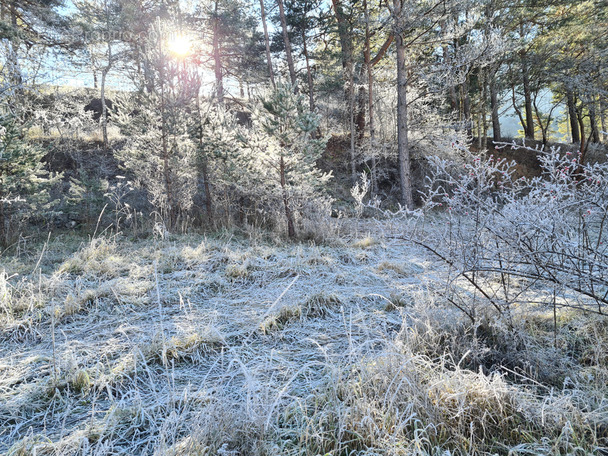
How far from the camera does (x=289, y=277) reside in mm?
4316

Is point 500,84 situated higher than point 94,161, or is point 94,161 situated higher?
point 500,84

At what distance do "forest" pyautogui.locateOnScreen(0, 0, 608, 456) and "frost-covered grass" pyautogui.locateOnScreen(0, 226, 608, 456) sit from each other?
0.06 ft

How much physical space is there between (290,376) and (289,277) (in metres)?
2.30

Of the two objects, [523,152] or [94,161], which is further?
[523,152]

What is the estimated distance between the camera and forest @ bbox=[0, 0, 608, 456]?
59.0 inches

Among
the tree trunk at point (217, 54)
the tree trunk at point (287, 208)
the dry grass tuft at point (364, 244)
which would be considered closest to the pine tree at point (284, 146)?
the tree trunk at point (287, 208)

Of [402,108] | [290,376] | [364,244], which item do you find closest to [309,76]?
[402,108]

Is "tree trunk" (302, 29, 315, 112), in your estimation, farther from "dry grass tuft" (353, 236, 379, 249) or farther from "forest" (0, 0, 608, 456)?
"dry grass tuft" (353, 236, 379, 249)

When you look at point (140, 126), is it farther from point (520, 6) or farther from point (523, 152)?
point (523, 152)

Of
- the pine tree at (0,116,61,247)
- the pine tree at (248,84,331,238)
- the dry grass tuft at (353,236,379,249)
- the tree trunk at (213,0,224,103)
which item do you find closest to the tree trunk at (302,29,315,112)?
the tree trunk at (213,0,224,103)

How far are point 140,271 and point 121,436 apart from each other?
3.16 m

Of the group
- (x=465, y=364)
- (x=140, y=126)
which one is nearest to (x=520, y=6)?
(x=140, y=126)

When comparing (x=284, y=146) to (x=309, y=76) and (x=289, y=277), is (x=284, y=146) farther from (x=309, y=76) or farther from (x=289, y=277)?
(x=309, y=76)

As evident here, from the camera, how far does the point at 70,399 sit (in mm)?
1843
